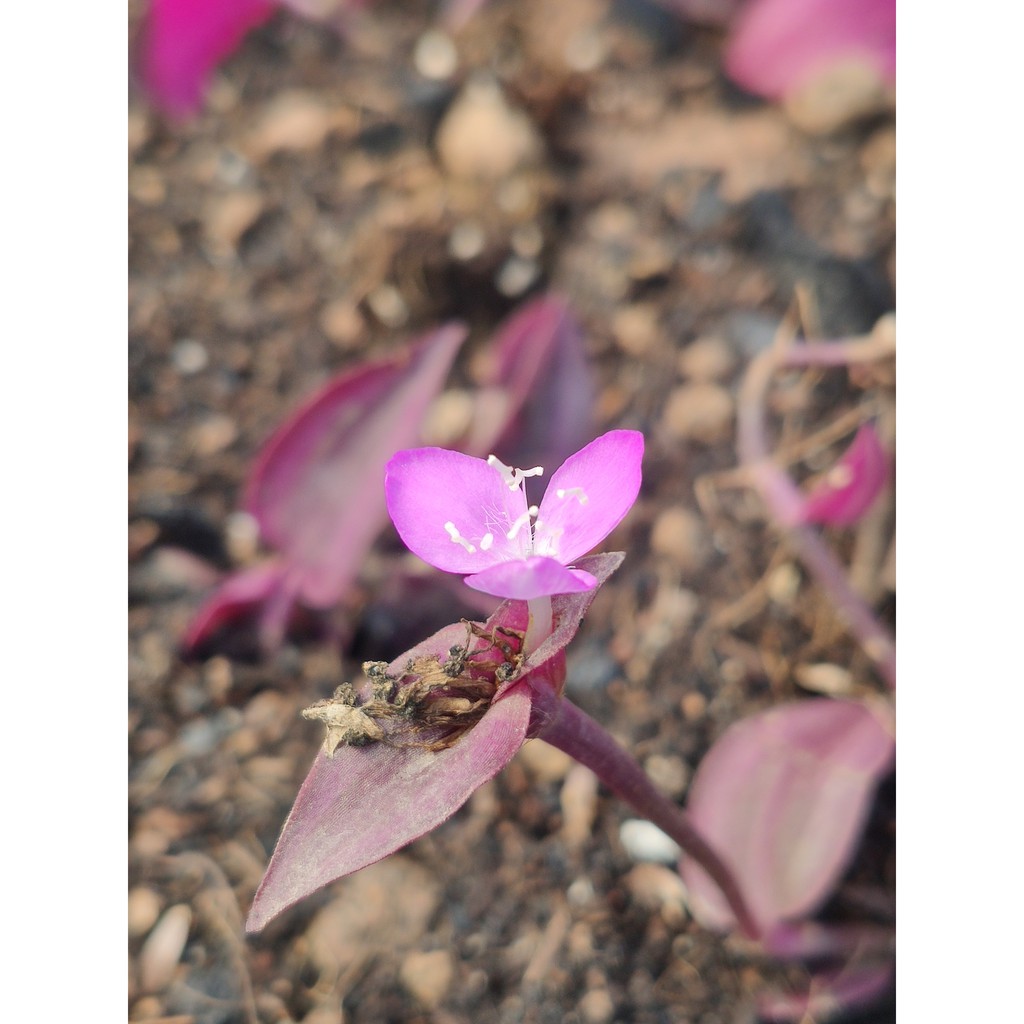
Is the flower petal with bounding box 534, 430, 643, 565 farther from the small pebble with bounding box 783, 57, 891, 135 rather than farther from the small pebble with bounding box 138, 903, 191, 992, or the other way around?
the small pebble with bounding box 783, 57, 891, 135

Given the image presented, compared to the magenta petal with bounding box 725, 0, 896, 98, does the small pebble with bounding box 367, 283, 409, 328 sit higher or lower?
lower

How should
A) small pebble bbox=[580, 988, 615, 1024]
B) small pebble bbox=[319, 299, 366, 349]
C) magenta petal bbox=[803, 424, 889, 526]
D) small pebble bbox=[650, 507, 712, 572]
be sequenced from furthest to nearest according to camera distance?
small pebble bbox=[319, 299, 366, 349] < small pebble bbox=[650, 507, 712, 572] < magenta petal bbox=[803, 424, 889, 526] < small pebble bbox=[580, 988, 615, 1024]

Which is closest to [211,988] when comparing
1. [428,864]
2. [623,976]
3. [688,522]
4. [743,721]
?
[428,864]

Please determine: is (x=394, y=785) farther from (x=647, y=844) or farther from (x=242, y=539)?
(x=242, y=539)

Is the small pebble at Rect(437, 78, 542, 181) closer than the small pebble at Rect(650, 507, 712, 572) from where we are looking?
No

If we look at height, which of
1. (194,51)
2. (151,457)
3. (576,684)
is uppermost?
(194,51)

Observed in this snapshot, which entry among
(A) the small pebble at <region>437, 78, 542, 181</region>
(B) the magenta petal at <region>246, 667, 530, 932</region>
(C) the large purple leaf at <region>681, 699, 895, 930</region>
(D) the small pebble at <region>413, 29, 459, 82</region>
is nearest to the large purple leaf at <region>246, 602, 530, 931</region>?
(B) the magenta petal at <region>246, 667, 530, 932</region>

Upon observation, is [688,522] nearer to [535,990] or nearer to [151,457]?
[535,990]
